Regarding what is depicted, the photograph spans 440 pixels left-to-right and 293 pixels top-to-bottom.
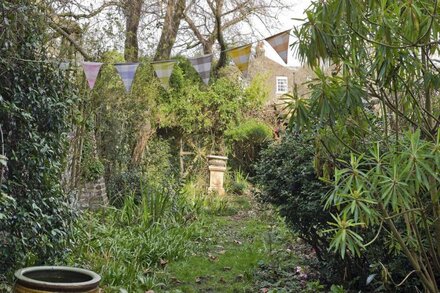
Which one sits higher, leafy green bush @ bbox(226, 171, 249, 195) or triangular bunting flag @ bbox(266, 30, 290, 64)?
triangular bunting flag @ bbox(266, 30, 290, 64)

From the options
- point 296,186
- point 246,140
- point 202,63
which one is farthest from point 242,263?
point 246,140

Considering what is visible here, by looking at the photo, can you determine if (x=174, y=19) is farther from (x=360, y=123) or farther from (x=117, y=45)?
(x=360, y=123)

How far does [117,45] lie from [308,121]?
5.33m

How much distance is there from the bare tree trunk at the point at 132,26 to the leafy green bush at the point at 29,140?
508 cm

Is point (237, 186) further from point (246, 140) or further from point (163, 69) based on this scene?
point (163, 69)

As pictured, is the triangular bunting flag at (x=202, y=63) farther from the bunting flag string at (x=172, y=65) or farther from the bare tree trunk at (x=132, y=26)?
the bare tree trunk at (x=132, y=26)

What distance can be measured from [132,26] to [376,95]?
24.6 feet

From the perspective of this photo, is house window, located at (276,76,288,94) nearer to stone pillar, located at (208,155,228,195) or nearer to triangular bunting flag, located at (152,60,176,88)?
stone pillar, located at (208,155,228,195)

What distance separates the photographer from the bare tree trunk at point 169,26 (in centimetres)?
1078

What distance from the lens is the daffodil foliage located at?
112 inches

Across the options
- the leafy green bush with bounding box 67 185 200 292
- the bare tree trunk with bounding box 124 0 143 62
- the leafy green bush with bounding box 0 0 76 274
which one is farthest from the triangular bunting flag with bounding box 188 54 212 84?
the bare tree trunk with bounding box 124 0 143 62

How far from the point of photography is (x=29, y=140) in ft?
13.3

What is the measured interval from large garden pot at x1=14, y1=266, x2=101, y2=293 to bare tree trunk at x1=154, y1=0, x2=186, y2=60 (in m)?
7.67

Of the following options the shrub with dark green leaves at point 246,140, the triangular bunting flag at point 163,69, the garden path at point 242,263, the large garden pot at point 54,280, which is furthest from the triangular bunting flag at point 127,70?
the shrub with dark green leaves at point 246,140
